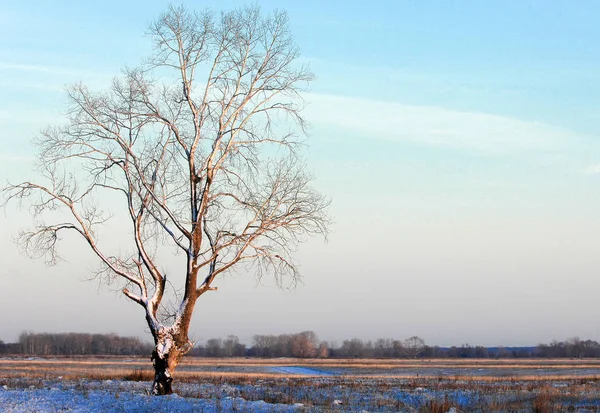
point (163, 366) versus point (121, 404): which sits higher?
point (163, 366)

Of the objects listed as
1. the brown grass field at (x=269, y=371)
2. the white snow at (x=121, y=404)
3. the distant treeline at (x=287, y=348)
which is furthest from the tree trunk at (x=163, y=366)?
the distant treeline at (x=287, y=348)

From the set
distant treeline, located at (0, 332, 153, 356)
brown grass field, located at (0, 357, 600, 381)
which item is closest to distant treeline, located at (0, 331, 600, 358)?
distant treeline, located at (0, 332, 153, 356)

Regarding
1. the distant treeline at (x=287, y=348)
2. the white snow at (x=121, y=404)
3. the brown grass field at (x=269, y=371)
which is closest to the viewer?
the white snow at (x=121, y=404)

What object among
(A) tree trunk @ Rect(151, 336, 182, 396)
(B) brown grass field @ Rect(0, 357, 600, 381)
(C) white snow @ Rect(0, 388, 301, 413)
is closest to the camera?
(C) white snow @ Rect(0, 388, 301, 413)

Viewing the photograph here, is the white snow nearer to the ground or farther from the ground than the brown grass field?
farther from the ground

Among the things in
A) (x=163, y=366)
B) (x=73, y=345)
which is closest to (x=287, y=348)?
(x=73, y=345)

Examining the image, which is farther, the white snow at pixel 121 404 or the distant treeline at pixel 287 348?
the distant treeline at pixel 287 348

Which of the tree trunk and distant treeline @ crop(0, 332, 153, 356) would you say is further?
distant treeline @ crop(0, 332, 153, 356)

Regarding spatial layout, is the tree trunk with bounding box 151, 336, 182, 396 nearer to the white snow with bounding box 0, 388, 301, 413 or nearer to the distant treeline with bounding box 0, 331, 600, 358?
the white snow with bounding box 0, 388, 301, 413

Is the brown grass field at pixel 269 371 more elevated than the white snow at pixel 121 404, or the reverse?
the white snow at pixel 121 404

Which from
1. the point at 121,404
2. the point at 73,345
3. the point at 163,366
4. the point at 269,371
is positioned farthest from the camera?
the point at 73,345

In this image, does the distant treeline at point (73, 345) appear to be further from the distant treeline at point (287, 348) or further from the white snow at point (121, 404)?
the white snow at point (121, 404)

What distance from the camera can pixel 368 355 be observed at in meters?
168

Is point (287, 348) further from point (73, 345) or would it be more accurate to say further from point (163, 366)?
point (163, 366)
